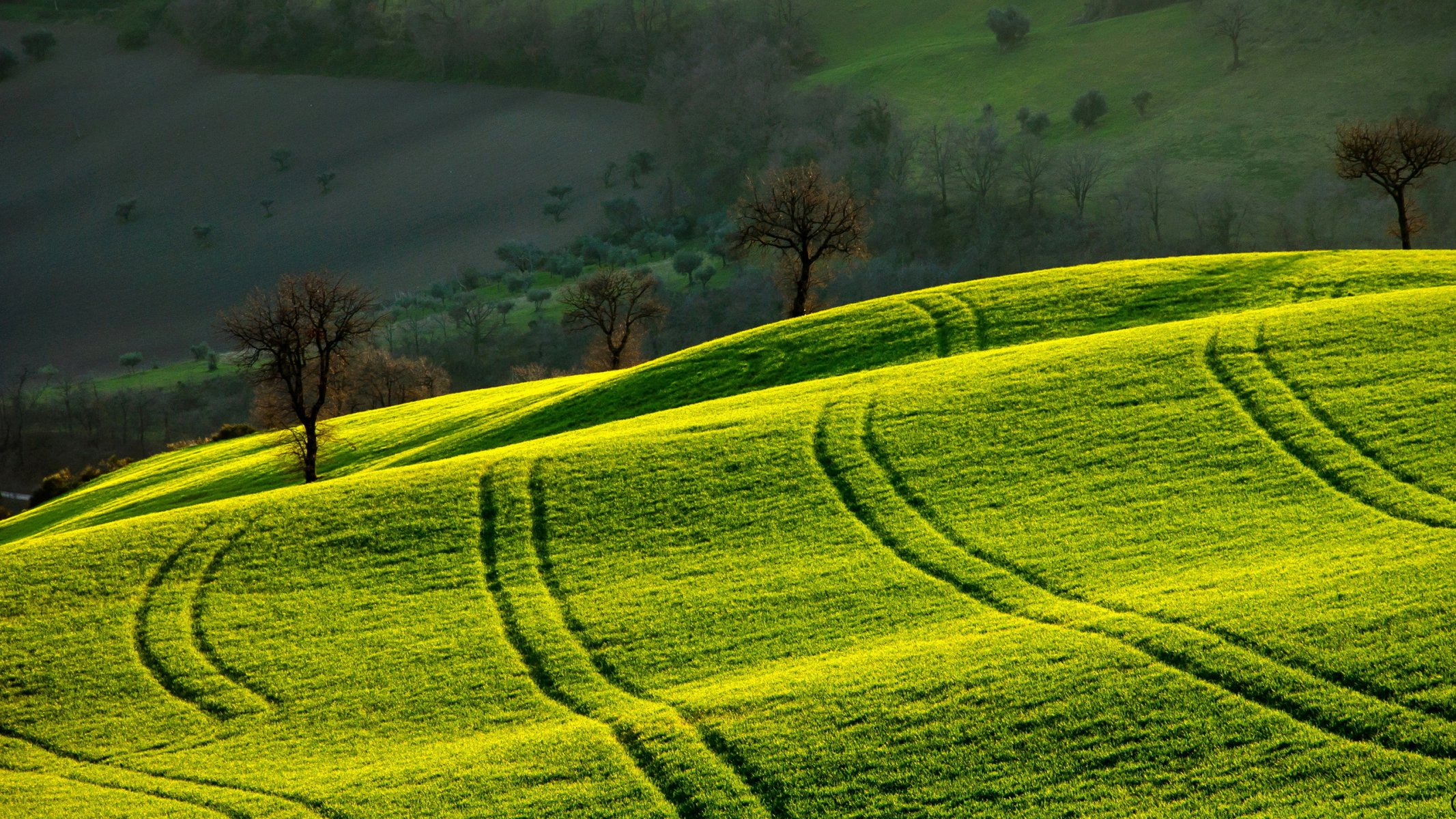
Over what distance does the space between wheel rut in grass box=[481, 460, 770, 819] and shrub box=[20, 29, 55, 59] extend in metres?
197

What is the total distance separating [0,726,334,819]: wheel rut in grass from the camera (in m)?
20.7

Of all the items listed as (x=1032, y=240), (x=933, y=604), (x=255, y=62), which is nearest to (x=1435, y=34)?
(x=1032, y=240)

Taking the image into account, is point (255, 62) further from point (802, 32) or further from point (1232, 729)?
point (1232, 729)

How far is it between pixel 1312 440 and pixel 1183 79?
120431mm

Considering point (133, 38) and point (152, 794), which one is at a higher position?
point (133, 38)

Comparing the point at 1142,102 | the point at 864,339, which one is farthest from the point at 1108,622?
the point at 1142,102

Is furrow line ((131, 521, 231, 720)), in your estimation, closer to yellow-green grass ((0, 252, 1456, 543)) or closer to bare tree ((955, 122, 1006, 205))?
yellow-green grass ((0, 252, 1456, 543))

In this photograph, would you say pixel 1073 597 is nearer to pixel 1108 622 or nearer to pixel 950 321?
pixel 1108 622

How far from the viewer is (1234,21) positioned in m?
136

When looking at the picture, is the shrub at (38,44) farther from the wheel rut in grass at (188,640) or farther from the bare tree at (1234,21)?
the wheel rut in grass at (188,640)

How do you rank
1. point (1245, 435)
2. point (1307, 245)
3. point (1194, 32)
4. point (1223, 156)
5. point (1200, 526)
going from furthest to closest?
point (1194, 32) < point (1223, 156) < point (1307, 245) < point (1245, 435) < point (1200, 526)

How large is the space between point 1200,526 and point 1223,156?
4267 inches

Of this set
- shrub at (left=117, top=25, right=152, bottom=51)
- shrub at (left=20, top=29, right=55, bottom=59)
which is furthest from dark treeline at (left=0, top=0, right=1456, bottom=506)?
shrub at (left=20, top=29, right=55, bottom=59)

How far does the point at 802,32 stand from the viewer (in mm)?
185500
